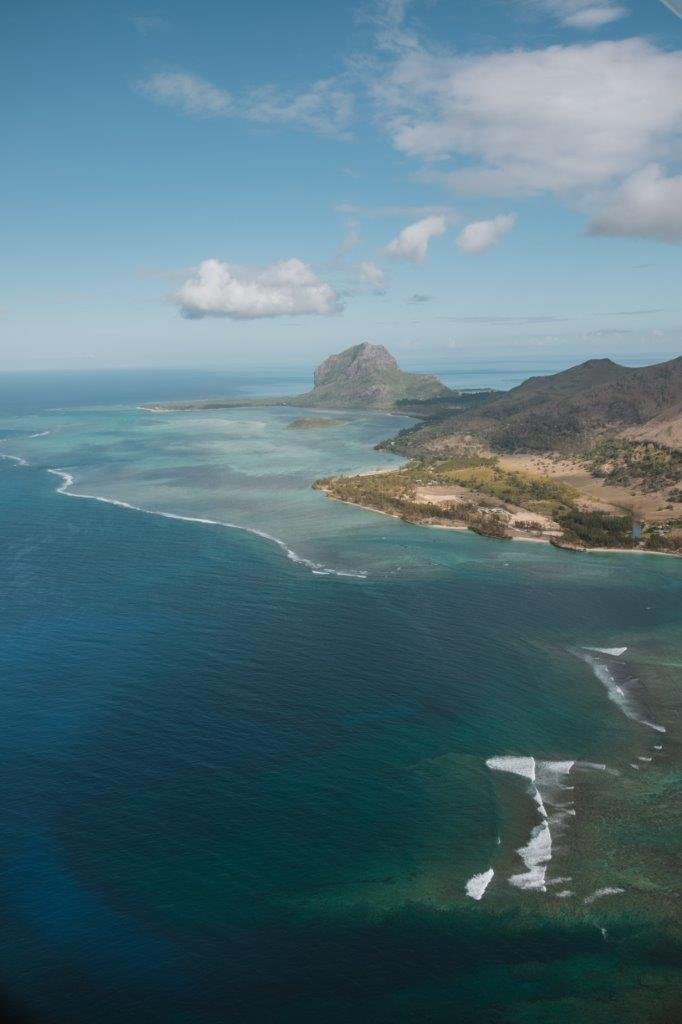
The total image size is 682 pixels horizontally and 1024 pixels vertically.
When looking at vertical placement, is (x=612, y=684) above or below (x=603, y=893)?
above

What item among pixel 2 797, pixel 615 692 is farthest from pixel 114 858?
pixel 615 692

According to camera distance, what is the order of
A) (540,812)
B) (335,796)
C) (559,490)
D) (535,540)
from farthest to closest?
(559,490)
(535,540)
(335,796)
(540,812)

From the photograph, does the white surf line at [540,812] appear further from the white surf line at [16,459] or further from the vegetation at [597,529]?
the white surf line at [16,459]

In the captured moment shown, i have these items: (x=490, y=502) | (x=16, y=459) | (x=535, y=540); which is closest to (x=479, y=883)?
(x=535, y=540)

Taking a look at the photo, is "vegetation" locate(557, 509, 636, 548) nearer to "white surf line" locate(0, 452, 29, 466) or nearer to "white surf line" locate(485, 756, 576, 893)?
"white surf line" locate(485, 756, 576, 893)

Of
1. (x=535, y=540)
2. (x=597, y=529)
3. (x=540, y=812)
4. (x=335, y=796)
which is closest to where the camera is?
(x=540, y=812)

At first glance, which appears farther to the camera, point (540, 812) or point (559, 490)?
point (559, 490)

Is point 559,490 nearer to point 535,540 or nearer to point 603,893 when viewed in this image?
point 535,540
